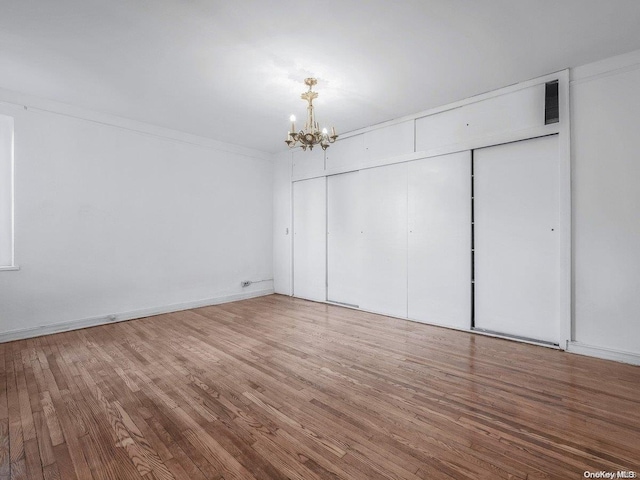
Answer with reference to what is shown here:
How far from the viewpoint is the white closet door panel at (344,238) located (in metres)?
5.34

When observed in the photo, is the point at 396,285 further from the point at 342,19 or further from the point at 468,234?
the point at 342,19

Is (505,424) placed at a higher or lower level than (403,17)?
lower

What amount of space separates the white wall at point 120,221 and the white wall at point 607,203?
530 centimetres

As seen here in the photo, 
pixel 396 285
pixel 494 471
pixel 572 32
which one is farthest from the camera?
pixel 396 285

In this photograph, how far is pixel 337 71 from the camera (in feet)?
11.1

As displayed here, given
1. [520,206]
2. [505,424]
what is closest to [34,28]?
[505,424]

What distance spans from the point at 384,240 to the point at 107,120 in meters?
4.62

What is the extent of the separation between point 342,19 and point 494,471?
10.8 feet

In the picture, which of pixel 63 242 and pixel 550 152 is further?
pixel 63 242

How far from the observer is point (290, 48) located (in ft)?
9.63

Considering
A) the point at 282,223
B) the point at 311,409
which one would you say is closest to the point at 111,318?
the point at 282,223

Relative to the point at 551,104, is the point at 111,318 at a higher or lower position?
lower

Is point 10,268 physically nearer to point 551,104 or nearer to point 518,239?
point 518,239

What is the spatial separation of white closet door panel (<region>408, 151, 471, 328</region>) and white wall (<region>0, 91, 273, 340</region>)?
3438mm
